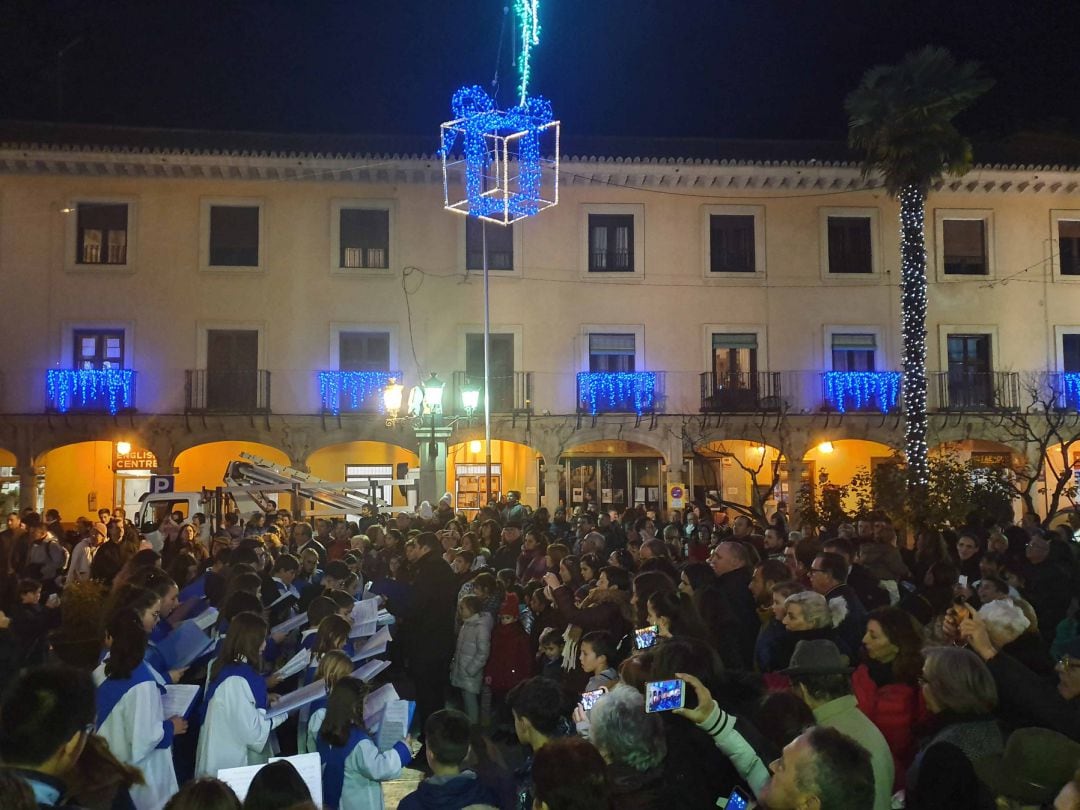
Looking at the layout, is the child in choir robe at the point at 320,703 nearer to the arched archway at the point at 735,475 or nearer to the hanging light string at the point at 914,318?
the hanging light string at the point at 914,318

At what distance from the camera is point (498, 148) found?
21.0m

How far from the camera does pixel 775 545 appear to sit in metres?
11.2

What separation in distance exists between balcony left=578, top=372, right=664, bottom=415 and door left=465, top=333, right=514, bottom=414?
6.00ft

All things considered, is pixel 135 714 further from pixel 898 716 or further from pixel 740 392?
pixel 740 392

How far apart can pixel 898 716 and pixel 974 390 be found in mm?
24635

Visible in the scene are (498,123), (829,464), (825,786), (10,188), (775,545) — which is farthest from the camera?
(829,464)

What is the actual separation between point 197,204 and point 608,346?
10900mm

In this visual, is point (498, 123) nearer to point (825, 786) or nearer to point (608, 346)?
point (608, 346)

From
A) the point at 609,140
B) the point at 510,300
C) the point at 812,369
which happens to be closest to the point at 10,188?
the point at 510,300

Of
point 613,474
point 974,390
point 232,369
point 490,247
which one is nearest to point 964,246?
point 974,390

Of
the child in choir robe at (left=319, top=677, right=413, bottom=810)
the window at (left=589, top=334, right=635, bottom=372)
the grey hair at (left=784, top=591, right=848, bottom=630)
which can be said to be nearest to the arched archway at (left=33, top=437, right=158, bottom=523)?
the window at (left=589, top=334, right=635, bottom=372)

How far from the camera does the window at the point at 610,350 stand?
87.5ft

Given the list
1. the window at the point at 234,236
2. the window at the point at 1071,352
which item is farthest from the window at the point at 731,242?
the window at the point at 234,236

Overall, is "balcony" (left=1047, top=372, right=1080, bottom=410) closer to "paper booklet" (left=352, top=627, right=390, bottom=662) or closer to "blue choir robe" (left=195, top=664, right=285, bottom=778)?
"paper booklet" (left=352, top=627, right=390, bottom=662)
